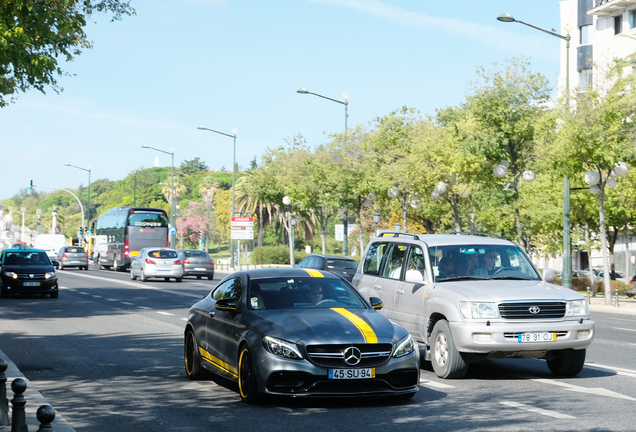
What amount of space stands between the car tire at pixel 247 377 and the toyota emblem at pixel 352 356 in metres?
0.90

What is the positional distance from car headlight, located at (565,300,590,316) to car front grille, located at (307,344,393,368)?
297 centimetres

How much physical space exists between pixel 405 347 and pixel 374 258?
442cm

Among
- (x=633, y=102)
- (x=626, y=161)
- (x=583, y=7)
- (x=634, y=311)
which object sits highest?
(x=583, y=7)

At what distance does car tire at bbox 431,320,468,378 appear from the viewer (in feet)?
33.8

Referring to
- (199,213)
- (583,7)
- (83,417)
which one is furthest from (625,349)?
(199,213)

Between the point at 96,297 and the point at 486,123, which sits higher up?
the point at 486,123

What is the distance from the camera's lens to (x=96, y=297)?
28750mm

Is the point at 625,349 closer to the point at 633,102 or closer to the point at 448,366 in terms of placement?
the point at 448,366

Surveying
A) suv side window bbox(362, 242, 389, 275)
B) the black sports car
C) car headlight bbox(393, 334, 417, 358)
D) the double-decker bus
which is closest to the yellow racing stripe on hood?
the black sports car

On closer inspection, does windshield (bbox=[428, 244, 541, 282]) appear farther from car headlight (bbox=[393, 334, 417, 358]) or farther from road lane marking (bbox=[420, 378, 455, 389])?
car headlight (bbox=[393, 334, 417, 358])

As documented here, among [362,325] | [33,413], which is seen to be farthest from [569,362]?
[33,413]

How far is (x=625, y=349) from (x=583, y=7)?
55.4 meters

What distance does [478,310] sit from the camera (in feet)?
33.1

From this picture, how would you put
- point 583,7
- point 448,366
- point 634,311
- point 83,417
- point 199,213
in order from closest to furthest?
point 83,417, point 448,366, point 634,311, point 583,7, point 199,213
